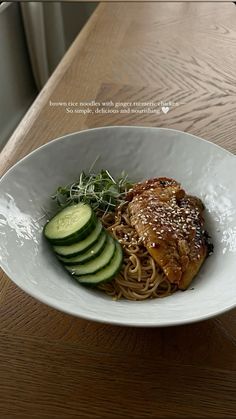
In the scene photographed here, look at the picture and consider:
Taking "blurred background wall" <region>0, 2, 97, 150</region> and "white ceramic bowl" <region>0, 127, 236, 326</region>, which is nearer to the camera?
"white ceramic bowl" <region>0, 127, 236, 326</region>

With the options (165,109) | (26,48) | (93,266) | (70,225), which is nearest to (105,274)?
(93,266)

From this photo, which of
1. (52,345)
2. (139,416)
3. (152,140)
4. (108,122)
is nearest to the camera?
(139,416)

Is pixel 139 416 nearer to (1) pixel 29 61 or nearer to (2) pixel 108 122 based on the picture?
(2) pixel 108 122

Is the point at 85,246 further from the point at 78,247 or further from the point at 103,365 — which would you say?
the point at 103,365

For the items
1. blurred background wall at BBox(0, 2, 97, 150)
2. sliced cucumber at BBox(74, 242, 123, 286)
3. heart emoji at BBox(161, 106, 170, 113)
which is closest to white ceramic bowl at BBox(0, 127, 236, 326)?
sliced cucumber at BBox(74, 242, 123, 286)

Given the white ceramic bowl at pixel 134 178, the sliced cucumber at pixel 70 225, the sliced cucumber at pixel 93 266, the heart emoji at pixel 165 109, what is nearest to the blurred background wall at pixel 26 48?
the heart emoji at pixel 165 109

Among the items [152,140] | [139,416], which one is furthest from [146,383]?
[152,140]

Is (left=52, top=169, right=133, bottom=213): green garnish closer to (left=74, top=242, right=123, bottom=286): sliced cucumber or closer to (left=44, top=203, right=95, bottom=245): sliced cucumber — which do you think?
(left=44, top=203, right=95, bottom=245): sliced cucumber

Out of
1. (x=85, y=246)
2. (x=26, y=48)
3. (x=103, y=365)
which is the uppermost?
(x=85, y=246)
